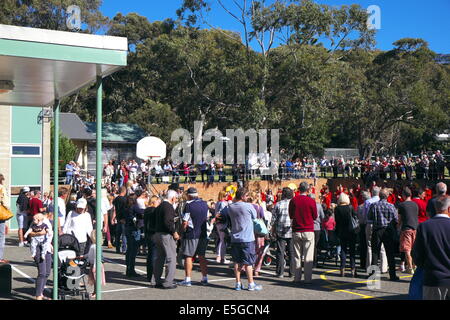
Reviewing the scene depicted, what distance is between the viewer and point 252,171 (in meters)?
30.5

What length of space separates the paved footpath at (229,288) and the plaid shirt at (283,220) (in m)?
0.92

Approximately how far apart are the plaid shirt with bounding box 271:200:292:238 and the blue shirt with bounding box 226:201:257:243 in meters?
1.13

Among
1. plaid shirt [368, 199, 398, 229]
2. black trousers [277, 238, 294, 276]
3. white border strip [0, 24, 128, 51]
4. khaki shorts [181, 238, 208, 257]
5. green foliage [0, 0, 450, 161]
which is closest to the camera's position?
white border strip [0, 24, 128, 51]

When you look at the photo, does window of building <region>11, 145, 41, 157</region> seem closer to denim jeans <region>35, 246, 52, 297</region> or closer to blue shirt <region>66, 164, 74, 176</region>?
blue shirt <region>66, 164, 74, 176</region>

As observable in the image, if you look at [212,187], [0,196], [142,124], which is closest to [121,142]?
[142,124]

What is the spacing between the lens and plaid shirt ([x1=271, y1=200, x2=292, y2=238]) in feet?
30.5

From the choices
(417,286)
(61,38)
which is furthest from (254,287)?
(61,38)

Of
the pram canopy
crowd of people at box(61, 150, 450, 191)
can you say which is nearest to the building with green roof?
crowd of people at box(61, 150, 450, 191)

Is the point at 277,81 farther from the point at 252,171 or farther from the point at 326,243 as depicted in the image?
the point at 326,243

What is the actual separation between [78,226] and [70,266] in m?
0.72

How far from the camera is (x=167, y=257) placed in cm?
Answer: 841
